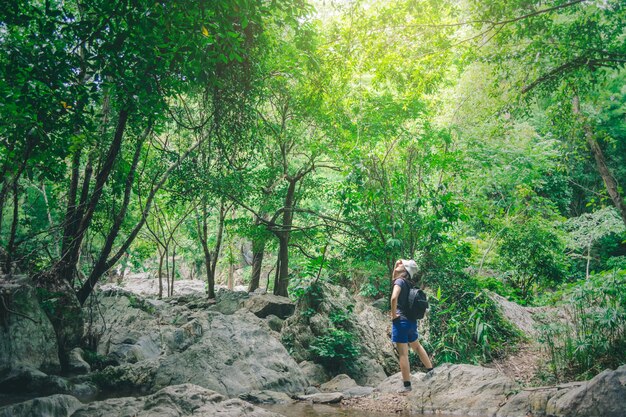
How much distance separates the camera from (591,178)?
20203 mm

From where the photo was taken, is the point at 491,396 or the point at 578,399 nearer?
the point at 578,399

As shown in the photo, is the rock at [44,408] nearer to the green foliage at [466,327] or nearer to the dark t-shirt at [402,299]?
the dark t-shirt at [402,299]

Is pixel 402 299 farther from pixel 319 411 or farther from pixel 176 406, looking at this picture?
pixel 176 406

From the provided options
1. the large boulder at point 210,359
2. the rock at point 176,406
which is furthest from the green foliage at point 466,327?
the rock at point 176,406

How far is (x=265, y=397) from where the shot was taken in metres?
5.88

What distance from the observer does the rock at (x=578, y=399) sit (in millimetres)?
3846

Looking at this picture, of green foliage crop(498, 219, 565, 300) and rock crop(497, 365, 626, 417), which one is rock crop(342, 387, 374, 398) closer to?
rock crop(497, 365, 626, 417)

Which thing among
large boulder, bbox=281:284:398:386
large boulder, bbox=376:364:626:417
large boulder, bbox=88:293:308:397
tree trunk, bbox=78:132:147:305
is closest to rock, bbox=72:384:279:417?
large boulder, bbox=88:293:308:397

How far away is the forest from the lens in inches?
178

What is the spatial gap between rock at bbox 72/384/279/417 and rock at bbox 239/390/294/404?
144cm

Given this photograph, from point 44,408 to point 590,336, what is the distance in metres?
6.64

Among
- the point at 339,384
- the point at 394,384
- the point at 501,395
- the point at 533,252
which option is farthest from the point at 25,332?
the point at 533,252

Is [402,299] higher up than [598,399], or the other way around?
[402,299]

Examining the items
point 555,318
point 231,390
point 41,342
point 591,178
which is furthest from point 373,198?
point 591,178
